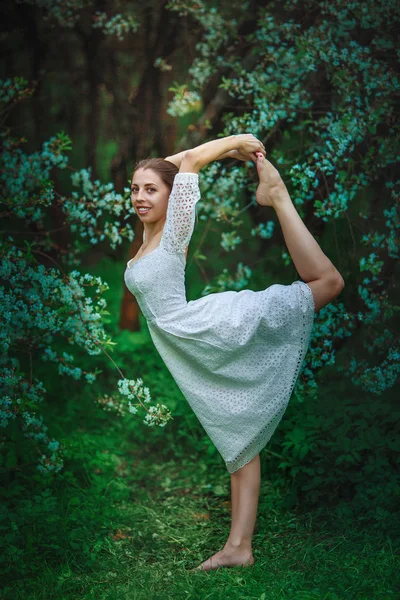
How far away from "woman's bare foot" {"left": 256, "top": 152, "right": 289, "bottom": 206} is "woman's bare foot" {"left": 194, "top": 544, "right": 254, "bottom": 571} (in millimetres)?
1507

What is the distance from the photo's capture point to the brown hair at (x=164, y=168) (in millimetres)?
3004

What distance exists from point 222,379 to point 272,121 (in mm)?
1566

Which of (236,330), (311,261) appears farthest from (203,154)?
(236,330)

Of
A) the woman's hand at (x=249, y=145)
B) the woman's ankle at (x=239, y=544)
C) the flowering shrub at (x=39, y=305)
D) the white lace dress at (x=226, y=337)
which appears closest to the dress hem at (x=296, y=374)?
the white lace dress at (x=226, y=337)

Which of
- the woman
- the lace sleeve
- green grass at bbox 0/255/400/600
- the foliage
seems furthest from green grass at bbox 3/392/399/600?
the lace sleeve

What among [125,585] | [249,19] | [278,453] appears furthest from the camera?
[249,19]

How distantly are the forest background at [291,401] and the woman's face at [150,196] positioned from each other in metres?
0.45

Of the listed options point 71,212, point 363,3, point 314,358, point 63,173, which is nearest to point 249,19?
point 363,3

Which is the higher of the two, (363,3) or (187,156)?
(363,3)

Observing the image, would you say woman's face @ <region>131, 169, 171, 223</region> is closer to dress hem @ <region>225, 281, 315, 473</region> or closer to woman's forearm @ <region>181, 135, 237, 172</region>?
woman's forearm @ <region>181, 135, 237, 172</region>

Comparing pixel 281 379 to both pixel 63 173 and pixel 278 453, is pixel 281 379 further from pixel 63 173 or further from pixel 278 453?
pixel 63 173

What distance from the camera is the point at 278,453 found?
12.6 ft

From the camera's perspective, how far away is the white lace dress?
9.09 ft

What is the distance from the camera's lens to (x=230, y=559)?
2.87m
